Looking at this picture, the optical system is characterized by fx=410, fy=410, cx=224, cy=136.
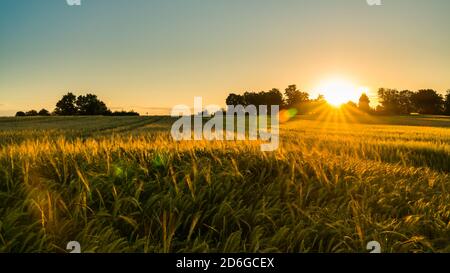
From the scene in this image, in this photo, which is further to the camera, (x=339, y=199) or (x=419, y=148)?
(x=419, y=148)

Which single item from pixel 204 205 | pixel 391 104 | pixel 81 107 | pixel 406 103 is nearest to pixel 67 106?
pixel 81 107

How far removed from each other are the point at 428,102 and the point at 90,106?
8206cm

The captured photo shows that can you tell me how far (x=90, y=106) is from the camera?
94.2 m

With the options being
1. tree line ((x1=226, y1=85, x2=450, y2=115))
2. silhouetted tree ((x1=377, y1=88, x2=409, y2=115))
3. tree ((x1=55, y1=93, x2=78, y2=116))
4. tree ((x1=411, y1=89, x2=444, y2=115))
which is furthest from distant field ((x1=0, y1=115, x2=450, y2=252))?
tree ((x1=411, y1=89, x2=444, y2=115))

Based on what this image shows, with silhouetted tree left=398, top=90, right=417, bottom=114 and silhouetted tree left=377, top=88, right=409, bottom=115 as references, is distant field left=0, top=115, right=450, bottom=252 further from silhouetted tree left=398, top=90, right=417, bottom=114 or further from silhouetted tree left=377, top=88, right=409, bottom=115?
silhouetted tree left=398, top=90, right=417, bottom=114

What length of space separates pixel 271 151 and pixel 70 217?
3.97 meters

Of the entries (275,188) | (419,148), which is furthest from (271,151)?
(419,148)

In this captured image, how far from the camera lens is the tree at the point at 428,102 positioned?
102 m

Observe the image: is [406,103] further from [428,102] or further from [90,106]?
[90,106]

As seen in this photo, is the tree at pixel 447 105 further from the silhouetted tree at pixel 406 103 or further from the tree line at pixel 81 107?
the tree line at pixel 81 107

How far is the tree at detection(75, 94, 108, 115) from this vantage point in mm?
92875

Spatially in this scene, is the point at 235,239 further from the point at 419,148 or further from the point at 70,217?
the point at 419,148

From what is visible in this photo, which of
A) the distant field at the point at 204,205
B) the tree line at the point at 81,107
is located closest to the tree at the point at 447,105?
the tree line at the point at 81,107
